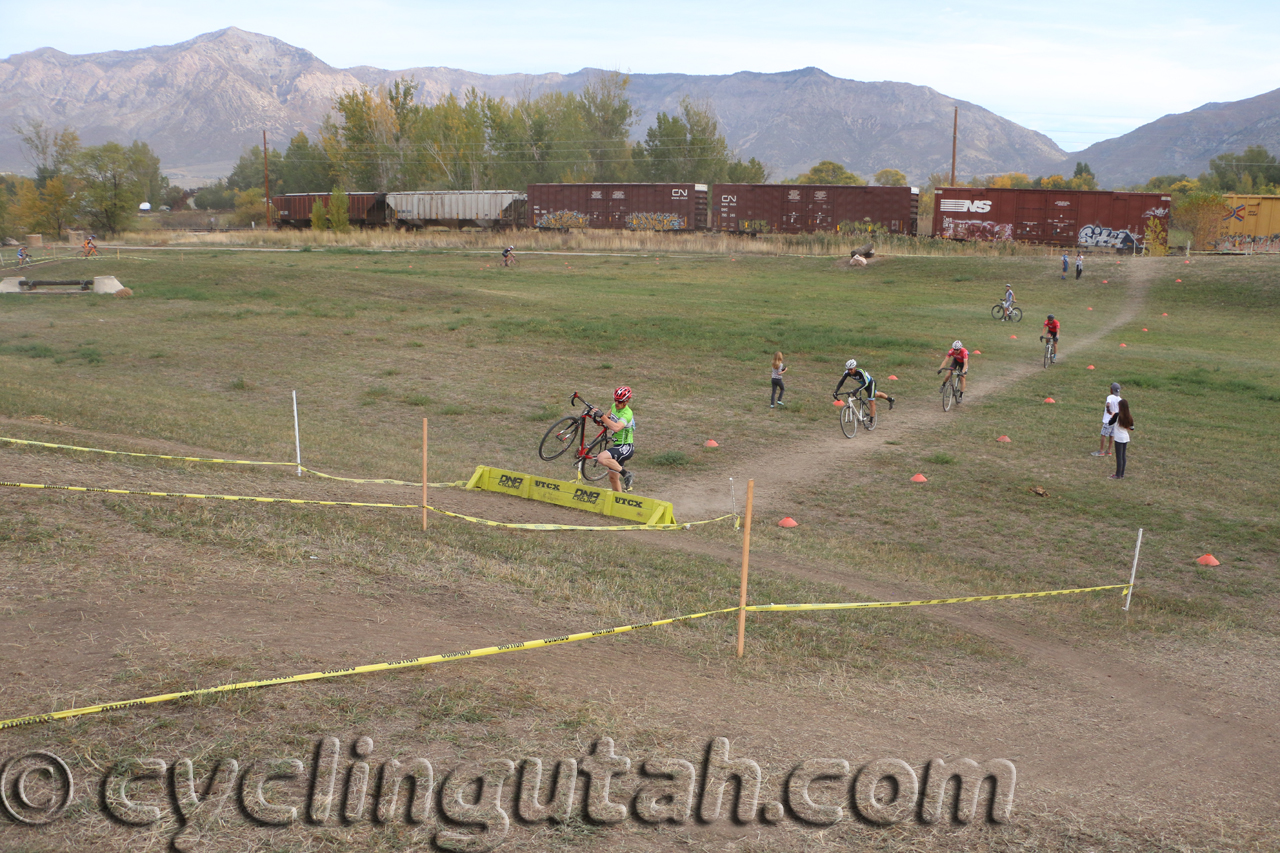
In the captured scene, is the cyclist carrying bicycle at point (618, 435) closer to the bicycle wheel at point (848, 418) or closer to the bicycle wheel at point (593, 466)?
the bicycle wheel at point (593, 466)

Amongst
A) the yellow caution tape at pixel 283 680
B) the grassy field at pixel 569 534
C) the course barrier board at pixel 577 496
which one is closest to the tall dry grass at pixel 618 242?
the grassy field at pixel 569 534

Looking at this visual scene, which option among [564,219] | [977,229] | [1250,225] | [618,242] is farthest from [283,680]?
[1250,225]

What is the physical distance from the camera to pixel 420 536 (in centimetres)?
1034

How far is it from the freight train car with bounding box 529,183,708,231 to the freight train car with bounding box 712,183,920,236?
234cm

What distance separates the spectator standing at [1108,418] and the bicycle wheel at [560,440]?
33.0 feet

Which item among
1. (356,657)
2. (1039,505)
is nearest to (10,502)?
(356,657)

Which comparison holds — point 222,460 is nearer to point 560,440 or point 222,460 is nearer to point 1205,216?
point 560,440

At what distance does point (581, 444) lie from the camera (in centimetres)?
1512

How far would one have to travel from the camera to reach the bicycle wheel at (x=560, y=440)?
15.9m

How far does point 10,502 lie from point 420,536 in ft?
14.1

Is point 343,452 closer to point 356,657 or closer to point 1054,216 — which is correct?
point 356,657

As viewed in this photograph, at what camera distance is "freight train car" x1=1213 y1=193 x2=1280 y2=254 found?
183ft

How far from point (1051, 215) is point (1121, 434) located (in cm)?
4502

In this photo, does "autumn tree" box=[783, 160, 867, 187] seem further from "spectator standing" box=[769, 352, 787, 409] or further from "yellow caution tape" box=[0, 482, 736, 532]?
"yellow caution tape" box=[0, 482, 736, 532]
